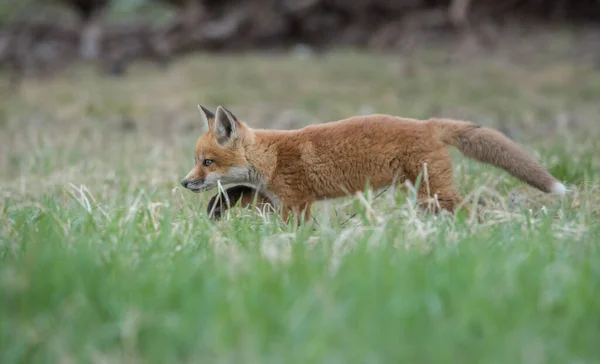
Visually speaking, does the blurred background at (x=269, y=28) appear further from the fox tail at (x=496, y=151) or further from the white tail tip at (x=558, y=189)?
the white tail tip at (x=558, y=189)

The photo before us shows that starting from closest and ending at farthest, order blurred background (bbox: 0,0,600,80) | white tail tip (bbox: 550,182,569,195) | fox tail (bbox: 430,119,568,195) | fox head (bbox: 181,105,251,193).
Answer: white tail tip (bbox: 550,182,569,195), fox tail (bbox: 430,119,568,195), fox head (bbox: 181,105,251,193), blurred background (bbox: 0,0,600,80)

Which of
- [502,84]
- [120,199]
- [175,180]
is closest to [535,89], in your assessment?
[502,84]

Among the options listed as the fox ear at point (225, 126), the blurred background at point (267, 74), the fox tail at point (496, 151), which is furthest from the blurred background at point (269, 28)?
the fox ear at point (225, 126)

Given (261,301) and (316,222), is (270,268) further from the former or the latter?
(316,222)

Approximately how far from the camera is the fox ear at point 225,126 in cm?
498

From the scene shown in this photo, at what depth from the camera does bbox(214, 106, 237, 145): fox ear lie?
4980 mm

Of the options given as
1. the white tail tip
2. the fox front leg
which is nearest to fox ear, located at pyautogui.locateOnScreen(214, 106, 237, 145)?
the fox front leg

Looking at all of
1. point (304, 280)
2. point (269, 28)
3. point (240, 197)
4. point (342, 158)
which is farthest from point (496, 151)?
point (269, 28)

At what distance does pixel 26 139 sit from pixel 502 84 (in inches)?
296

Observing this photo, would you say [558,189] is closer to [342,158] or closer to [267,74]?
[342,158]

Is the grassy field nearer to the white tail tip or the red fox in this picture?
the white tail tip

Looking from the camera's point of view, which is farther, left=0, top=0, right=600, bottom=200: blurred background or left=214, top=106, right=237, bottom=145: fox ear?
left=0, top=0, right=600, bottom=200: blurred background

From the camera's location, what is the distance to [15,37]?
16.9 meters

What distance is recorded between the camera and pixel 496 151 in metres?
4.59
